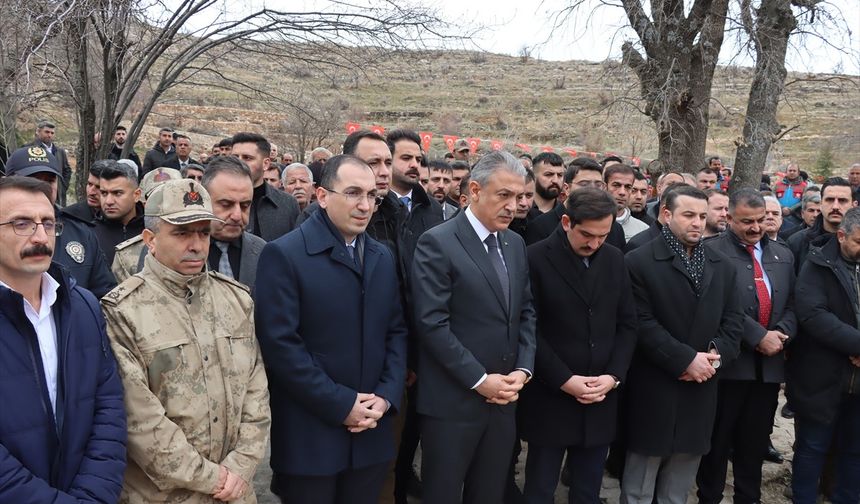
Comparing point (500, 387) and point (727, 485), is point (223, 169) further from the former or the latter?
point (727, 485)

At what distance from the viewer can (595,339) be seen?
364 cm

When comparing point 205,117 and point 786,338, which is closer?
point 786,338

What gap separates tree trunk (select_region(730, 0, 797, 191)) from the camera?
32.2ft

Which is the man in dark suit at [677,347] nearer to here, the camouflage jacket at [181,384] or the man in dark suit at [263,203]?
the camouflage jacket at [181,384]

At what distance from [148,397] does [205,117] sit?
96.9ft

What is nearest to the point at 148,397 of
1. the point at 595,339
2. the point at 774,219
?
the point at 595,339

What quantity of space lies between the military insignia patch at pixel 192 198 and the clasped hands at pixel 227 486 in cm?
111

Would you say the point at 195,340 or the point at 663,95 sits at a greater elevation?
the point at 663,95

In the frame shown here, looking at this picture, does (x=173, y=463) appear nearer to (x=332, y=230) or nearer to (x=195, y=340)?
(x=195, y=340)

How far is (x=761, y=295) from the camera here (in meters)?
4.35

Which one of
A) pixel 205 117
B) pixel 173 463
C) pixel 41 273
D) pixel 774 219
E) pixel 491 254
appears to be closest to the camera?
pixel 41 273

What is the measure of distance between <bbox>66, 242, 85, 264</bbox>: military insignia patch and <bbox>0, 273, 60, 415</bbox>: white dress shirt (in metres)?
0.97

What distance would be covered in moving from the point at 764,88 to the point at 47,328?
35.4ft

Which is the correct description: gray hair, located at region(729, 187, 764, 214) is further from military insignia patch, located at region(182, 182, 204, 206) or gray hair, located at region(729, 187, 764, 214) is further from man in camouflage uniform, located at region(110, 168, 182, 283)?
man in camouflage uniform, located at region(110, 168, 182, 283)
